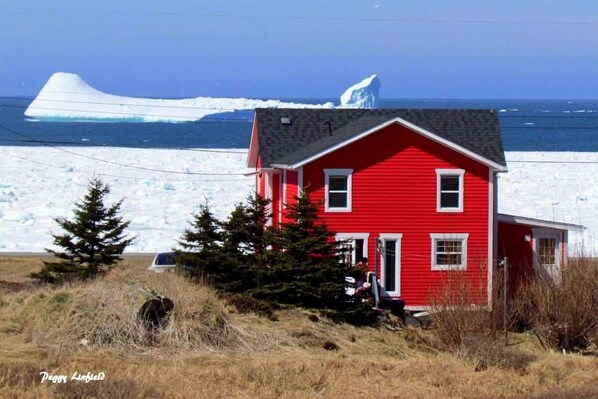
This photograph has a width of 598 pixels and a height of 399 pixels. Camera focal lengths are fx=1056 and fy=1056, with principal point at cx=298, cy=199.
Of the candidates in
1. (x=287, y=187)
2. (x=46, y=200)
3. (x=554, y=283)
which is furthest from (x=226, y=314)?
(x=46, y=200)

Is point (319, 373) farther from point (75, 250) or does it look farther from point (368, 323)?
point (75, 250)

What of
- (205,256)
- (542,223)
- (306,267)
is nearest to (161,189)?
(542,223)

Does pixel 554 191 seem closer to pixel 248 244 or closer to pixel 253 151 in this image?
pixel 253 151

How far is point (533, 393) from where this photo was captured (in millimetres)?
17156

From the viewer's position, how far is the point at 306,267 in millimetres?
25906

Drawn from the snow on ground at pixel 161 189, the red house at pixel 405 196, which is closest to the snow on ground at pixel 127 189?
the snow on ground at pixel 161 189

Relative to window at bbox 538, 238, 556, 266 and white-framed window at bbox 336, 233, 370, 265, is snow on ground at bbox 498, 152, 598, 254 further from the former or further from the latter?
white-framed window at bbox 336, 233, 370, 265

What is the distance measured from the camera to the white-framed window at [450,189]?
31.4m

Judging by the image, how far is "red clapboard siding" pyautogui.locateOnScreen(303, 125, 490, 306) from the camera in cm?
3089

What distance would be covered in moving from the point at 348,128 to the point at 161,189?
29.1m

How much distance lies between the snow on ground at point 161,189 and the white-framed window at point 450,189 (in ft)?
28.8

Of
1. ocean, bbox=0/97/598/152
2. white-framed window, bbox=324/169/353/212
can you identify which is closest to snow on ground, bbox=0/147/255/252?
white-framed window, bbox=324/169/353/212

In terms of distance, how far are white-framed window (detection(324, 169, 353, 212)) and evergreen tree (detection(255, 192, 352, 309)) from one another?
4.03 meters

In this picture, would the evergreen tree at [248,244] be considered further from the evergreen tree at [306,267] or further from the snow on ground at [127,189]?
the snow on ground at [127,189]
